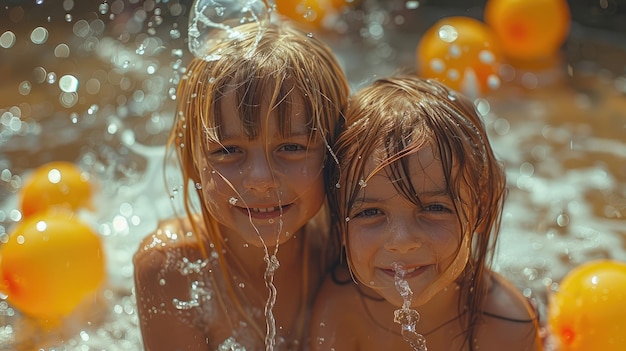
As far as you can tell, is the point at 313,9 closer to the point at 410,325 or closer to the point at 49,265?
the point at 49,265

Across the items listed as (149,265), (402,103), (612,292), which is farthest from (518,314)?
(149,265)

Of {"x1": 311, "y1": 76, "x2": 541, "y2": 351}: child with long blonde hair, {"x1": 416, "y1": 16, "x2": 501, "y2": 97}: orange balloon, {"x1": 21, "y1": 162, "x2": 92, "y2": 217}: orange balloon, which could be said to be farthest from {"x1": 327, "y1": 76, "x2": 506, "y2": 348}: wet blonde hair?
{"x1": 416, "y1": 16, "x2": 501, "y2": 97}: orange balloon

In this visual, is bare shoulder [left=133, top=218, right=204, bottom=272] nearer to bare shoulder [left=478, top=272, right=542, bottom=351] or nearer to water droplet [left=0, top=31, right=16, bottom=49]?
bare shoulder [left=478, top=272, right=542, bottom=351]

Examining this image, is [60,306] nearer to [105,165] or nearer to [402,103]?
[105,165]

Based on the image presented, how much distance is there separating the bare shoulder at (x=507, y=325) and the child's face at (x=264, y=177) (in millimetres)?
485

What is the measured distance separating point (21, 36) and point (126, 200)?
161cm

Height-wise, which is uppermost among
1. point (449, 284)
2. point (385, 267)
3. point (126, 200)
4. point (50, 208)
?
point (385, 267)

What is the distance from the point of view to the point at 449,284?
1.92 meters

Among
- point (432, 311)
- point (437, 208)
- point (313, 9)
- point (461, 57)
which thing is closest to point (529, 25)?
point (461, 57)

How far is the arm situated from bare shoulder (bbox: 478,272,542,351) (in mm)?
702

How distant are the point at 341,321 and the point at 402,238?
393 mm

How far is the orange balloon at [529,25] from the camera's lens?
3.89m

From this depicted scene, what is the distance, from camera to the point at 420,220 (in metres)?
1.73

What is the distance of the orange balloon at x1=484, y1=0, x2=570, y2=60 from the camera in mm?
3895
